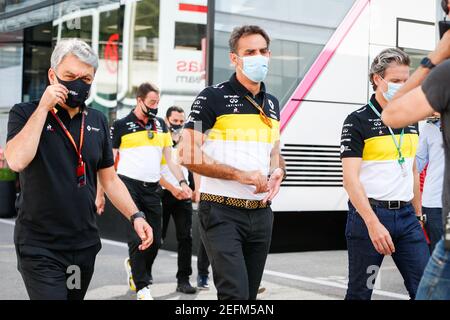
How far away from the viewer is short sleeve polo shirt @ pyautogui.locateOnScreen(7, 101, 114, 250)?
393cm

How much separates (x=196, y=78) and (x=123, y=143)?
4494 millimetres

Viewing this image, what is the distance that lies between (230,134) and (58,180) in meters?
1.09

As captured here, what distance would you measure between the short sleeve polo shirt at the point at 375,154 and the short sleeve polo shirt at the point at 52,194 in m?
1.76

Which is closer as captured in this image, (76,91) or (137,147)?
(76,91)

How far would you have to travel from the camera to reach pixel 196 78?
12305 mm

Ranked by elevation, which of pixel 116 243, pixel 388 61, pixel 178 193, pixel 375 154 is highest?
pixel 388 61

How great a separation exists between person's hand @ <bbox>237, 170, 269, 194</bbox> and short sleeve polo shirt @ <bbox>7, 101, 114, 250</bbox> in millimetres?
875

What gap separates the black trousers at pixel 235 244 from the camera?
14.1 feet

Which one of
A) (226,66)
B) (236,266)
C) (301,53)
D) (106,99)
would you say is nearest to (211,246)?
(236,266)

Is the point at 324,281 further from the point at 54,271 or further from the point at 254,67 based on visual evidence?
the point at 54,271

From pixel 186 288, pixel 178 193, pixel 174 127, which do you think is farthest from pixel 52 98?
pixel 174 127

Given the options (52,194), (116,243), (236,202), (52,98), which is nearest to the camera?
(52,98)

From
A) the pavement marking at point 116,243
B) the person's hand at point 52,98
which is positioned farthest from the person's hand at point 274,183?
the pavement marking at point 116,243

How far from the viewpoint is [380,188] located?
16.2ft
